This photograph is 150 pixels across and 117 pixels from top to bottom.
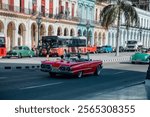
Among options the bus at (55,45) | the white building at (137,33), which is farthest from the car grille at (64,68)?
the white building at (137,33)

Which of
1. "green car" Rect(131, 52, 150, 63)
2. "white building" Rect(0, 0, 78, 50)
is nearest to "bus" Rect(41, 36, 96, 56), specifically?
"white building" Rect(0, 0, 78, 50)

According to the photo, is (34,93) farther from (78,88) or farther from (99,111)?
(99,111)

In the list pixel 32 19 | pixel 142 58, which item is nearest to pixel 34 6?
pixel 32 19

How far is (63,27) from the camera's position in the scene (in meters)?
61.4

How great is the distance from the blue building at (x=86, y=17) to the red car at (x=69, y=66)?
148 ft

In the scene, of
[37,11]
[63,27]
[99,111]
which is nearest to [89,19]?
[63,27]

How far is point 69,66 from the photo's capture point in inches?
734

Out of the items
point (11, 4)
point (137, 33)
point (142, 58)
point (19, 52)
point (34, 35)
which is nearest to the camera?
point (142, 58)

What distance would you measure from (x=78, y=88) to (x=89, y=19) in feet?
187

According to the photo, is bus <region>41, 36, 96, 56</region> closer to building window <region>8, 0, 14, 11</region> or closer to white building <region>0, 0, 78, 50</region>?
white building <region>0, 0, 78, 50</region>

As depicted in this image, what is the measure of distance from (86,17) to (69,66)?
52.2 m

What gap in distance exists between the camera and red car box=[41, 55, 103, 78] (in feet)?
61.3

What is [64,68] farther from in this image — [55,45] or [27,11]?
[27,11]

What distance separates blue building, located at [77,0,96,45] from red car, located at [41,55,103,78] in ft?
148
